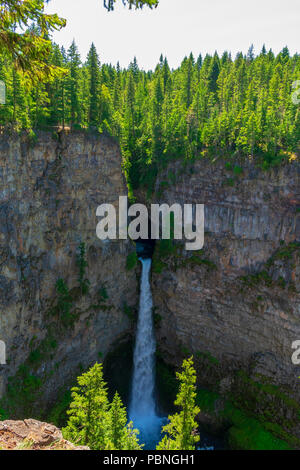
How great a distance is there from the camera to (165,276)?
132ft

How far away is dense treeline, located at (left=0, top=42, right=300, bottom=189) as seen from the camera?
3080cm

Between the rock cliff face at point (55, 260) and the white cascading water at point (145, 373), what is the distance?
294cm

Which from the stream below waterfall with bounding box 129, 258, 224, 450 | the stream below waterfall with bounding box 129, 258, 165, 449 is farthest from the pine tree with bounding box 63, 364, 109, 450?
the stream below waterfall with bounding box 129, 258, 165, 449

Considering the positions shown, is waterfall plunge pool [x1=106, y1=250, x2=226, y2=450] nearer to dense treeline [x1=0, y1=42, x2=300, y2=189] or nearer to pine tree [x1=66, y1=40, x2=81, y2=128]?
dense treeline [x1=0, y1=42, x2=300, y2=189]

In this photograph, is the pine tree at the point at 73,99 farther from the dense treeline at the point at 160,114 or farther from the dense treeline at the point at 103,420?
the dense treeline at the point at 103,420

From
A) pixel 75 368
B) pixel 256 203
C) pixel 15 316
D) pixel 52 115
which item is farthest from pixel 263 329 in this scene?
pixel 52 115

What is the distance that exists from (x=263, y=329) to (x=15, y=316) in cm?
2376

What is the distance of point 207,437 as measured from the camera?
33.6 metres

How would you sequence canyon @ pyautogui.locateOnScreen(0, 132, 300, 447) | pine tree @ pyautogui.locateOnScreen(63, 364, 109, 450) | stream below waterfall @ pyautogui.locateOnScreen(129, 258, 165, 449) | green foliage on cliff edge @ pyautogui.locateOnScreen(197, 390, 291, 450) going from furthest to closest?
stream below waterfall @ pyautogui.locateOnScreen(129, 258, 165, 449)
green foliage on cliff edge @ pyautogui.locateOnScreen(197, 390, 291, 450)
canyon @ pyautogui.locateOnScreen(0, 132, 300, 447)
pine tree @ pyautogui.locateOnScreen(63, 364, 109, 450)

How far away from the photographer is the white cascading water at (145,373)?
33.8 meters

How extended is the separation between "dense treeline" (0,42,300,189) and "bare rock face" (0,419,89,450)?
786 inches

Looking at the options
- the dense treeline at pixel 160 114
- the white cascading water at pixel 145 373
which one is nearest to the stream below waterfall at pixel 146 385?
the white cascading water at pixel 145 373

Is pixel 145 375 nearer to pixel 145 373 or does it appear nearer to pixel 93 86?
pixel 145 373

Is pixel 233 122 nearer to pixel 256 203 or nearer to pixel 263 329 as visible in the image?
pixel 256 203
